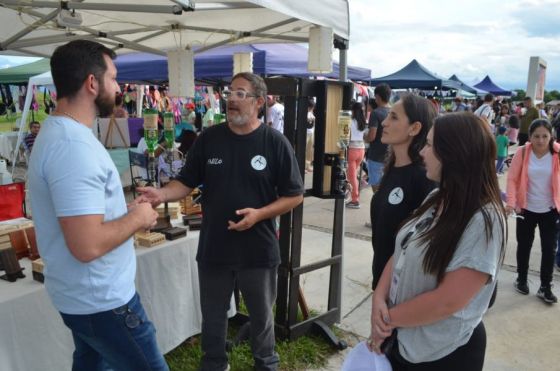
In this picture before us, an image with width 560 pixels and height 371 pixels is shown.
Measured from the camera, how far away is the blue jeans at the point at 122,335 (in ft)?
4.94

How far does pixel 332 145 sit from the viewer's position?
9.18ft

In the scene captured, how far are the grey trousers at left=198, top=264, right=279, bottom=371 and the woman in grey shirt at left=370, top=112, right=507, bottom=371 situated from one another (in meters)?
0.93

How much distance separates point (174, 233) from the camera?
2682 mm

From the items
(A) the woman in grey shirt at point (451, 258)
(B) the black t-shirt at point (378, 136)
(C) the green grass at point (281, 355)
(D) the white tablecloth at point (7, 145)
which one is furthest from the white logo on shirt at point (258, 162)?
(D) the white tablecloth at point (7, 145)

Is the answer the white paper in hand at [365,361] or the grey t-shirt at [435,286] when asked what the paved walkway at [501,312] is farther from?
the grey t-shirt at [435,286]

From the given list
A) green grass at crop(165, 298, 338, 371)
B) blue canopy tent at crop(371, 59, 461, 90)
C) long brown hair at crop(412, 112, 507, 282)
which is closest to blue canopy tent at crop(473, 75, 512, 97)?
blue canopy tent at crop(371, 59, 461, 90)

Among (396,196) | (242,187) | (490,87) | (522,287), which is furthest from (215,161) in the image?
(490,87)

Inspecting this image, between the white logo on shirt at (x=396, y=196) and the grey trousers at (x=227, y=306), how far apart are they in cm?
79

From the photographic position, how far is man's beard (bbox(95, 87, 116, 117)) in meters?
1.48

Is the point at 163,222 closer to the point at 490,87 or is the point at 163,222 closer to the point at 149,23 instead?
the point at 149,23

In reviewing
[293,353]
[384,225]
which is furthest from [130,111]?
[384,225]

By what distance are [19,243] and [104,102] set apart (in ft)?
4.38

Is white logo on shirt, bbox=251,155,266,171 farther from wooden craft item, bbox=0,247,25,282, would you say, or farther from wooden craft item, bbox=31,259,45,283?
wooden craft item, bbox=0,247,25,282

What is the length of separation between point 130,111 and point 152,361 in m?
11.9
